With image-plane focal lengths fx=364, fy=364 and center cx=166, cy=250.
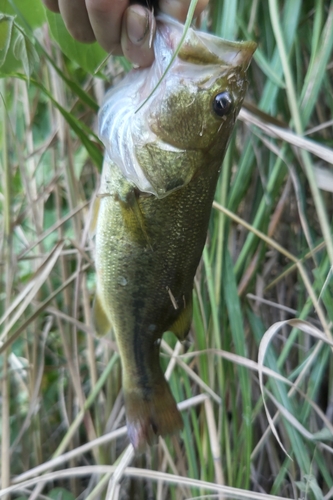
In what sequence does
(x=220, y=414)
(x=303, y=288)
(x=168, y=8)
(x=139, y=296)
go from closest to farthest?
(x=168, y=8) → (x=139, y=296) → (x=220, y=414) → (x=303, y=288)

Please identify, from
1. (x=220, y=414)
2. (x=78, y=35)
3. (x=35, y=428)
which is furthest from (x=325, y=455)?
(x=78, y=35)

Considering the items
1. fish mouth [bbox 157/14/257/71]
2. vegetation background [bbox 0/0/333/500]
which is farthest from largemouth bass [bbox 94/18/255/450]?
vegetation background [bbox 0/0/333/500]

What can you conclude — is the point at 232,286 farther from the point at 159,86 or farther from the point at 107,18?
the point at 107,18

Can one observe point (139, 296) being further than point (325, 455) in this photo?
No

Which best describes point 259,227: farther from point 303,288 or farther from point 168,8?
point 168,8

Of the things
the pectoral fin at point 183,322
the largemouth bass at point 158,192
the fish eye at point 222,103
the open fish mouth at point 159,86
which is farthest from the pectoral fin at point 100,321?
the fish eye at point 222,103

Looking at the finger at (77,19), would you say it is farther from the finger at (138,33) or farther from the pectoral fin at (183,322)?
the pectoral fin at (183,322)

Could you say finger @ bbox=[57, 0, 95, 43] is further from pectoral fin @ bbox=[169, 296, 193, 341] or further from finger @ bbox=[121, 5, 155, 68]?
pectoral fin @ bbox=[169, 296, 193, 341]
